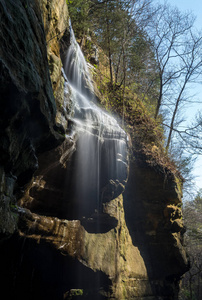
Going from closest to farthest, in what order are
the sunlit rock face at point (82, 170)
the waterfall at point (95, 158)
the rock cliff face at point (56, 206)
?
the rock cliff face at point (56, 206), the sunlit rock face at point (82, 170), the waterfall at point (95, 158)

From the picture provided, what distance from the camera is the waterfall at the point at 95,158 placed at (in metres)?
6.41

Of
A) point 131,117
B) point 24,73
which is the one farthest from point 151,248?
point 24,73

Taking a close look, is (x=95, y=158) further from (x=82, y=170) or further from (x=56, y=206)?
(x=56, y=206)

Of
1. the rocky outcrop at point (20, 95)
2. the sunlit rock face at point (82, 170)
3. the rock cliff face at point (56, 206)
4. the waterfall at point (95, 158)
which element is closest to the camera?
the rocky outcrop at point (20, 95)

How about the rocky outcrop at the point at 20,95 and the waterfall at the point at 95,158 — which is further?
the waterfall at the point at 95,158

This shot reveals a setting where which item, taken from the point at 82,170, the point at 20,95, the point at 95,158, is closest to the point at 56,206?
the point at 82,170

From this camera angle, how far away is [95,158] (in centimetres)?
678

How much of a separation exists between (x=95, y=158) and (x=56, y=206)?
185 centimetres

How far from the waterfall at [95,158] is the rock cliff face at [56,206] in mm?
182

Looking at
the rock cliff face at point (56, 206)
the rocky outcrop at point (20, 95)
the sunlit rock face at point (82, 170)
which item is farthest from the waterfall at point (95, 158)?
the rocky outcrop at point (20, 95)

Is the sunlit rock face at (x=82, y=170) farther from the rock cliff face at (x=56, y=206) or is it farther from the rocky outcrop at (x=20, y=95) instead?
the rocky outcrop at (x=20, y=95)

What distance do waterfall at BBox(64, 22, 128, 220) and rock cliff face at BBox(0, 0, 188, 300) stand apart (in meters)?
0.18

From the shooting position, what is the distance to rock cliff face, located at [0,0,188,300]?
3148 millimetres

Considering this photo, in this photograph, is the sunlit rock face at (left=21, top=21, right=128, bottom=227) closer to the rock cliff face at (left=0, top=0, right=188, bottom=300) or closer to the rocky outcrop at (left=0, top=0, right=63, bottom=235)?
the rock cliff face at (left=0, top=0, right=188, bottom=300)
